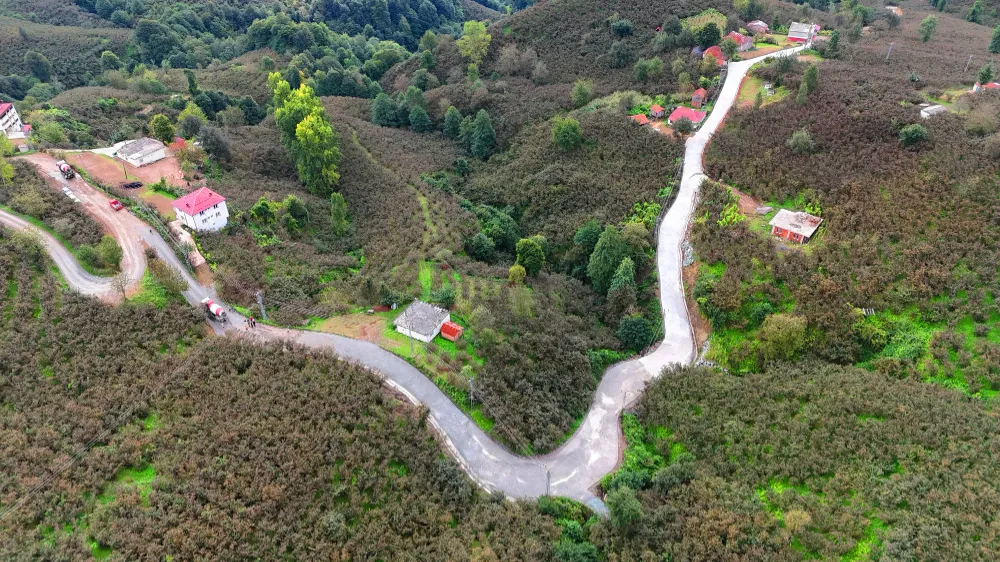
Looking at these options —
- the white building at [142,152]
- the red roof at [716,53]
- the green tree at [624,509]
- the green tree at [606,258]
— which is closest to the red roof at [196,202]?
the white building at [142,152]

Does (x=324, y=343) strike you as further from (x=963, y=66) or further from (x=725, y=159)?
(x=963, y=66)

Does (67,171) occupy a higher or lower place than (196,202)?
higher

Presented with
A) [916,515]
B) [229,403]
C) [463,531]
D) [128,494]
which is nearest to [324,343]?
[229,403]

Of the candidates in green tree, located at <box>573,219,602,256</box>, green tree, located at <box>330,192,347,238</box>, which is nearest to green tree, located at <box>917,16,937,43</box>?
green tree, located at <box>573,219,602,256</box>

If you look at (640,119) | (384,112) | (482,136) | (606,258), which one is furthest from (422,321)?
(384,112)

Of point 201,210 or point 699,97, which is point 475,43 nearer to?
point 699,97

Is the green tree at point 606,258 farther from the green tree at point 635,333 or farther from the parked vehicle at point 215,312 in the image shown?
the parked vehicle at point 215,312

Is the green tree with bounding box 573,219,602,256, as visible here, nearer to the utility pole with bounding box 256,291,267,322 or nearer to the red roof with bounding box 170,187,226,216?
the utility pole with bounding box 256,291,267,322
